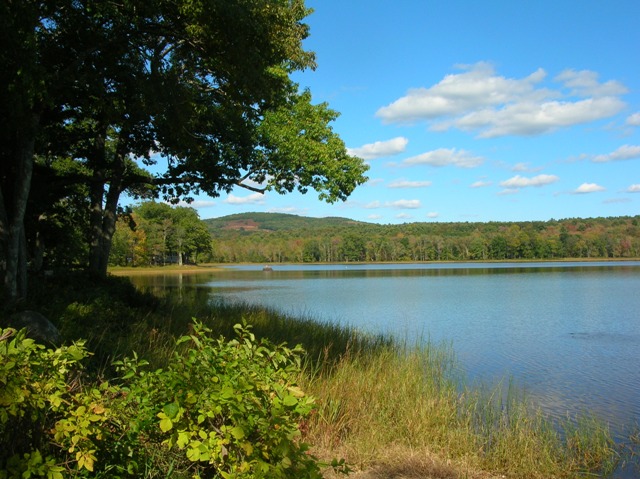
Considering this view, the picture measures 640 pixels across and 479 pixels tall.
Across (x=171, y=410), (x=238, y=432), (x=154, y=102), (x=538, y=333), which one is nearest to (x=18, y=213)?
(x=154, y=102)

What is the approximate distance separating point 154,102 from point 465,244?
150978 mm

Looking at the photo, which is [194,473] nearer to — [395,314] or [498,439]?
[498,439]

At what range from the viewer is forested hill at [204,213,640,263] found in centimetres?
14088

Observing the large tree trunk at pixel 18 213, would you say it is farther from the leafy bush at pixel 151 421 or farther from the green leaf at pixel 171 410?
the green leaf at pixel 171 410

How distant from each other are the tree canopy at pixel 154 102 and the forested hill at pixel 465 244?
423 feet

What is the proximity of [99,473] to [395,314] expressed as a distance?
19730 mm

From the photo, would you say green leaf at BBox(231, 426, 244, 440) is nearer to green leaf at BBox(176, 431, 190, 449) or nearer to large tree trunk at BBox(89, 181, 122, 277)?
green leaf at BBox(176, 431, 190, 449)

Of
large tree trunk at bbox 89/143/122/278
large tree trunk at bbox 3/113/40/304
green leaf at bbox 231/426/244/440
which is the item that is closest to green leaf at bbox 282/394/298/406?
green leaf at bbox 231/426/244/440

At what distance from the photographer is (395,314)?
22.4m

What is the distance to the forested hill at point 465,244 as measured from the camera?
14088cm

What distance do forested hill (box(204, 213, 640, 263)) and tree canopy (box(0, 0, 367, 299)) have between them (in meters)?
129

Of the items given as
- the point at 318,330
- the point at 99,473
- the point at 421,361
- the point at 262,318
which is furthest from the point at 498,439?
the point at 262,318

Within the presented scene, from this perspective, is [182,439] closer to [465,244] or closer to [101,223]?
[101,223]

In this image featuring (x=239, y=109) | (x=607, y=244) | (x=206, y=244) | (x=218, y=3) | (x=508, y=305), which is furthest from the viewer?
(x=607, y=244)
